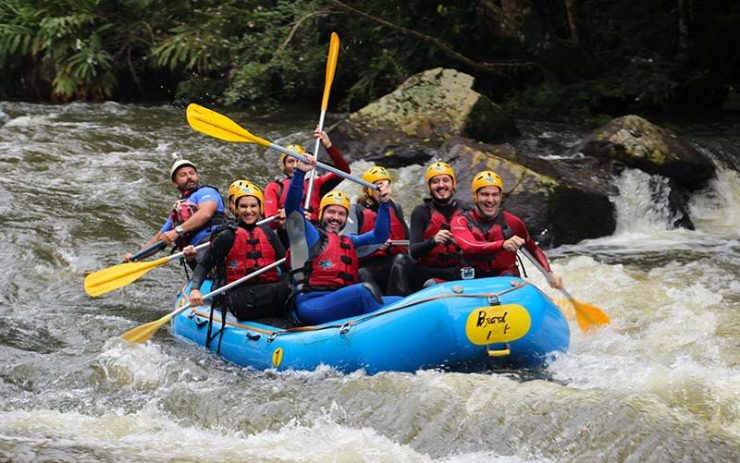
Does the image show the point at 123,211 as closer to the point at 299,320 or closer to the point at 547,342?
the point at 299,320

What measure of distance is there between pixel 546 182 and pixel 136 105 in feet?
25.4

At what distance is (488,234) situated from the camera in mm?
6379

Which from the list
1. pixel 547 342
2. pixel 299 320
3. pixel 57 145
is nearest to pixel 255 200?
pixel 299 320

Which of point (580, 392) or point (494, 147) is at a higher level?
point (494, 147)

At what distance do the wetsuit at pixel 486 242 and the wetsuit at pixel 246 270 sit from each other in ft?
3.92

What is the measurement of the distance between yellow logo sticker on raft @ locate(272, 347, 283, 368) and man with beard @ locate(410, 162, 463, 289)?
111cm

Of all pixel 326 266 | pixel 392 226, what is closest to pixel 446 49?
pixel 392 226

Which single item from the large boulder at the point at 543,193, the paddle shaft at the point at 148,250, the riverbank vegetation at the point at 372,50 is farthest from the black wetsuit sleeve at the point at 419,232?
the riverbank vegetation at the point at 372,50

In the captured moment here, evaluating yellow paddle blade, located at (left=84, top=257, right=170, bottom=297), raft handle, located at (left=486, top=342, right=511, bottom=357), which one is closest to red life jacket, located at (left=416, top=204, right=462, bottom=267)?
raft handle, located at (left=486, top=342, right=511, bottom=357)

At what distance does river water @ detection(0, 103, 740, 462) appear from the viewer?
4.71 metres

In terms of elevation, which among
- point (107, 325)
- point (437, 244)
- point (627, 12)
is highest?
point (627, 12)

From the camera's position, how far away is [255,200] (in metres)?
6.68

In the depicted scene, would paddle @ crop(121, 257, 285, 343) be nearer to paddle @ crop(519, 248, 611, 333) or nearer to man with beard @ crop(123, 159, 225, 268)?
man with beard @ crop(123, 159, 225, 268)

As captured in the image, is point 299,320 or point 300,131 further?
point 300,131
